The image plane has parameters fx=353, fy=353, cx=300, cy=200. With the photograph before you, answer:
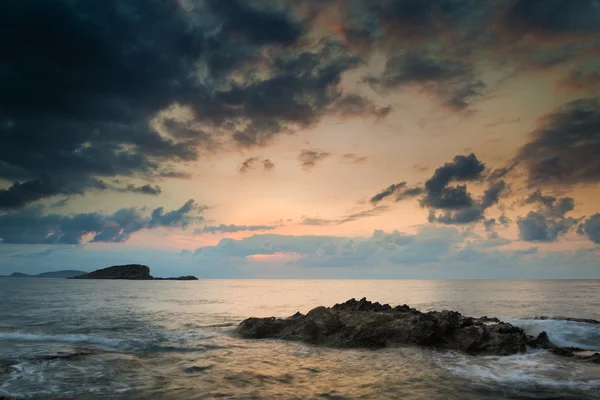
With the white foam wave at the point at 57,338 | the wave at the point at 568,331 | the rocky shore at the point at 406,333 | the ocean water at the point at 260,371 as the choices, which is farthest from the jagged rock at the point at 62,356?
the wave at the point at 568,331

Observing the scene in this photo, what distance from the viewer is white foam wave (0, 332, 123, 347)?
85.1 feet

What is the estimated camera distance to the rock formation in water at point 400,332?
23.5m

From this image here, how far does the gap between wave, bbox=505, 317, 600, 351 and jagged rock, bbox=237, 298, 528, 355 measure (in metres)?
6.46

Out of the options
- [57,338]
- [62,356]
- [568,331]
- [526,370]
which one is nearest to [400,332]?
[526,370]

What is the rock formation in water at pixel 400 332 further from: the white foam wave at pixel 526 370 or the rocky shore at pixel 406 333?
the white foam wave at pixel 526 370

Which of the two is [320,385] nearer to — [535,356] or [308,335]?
[308,335]

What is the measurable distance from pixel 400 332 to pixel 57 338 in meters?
26.1

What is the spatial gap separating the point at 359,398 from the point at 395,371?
199 inches

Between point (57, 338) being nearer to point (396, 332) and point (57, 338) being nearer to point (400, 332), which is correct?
point (396, 332)

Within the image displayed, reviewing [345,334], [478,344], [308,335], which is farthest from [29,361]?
[478,344]

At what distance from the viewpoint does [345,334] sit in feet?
85.8

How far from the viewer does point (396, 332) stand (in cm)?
2584

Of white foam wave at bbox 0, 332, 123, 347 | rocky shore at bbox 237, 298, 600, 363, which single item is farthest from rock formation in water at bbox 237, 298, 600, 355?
white foam wave at bbox 0, 332, 123, 347

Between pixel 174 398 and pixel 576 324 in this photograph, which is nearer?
pixel 174 398
